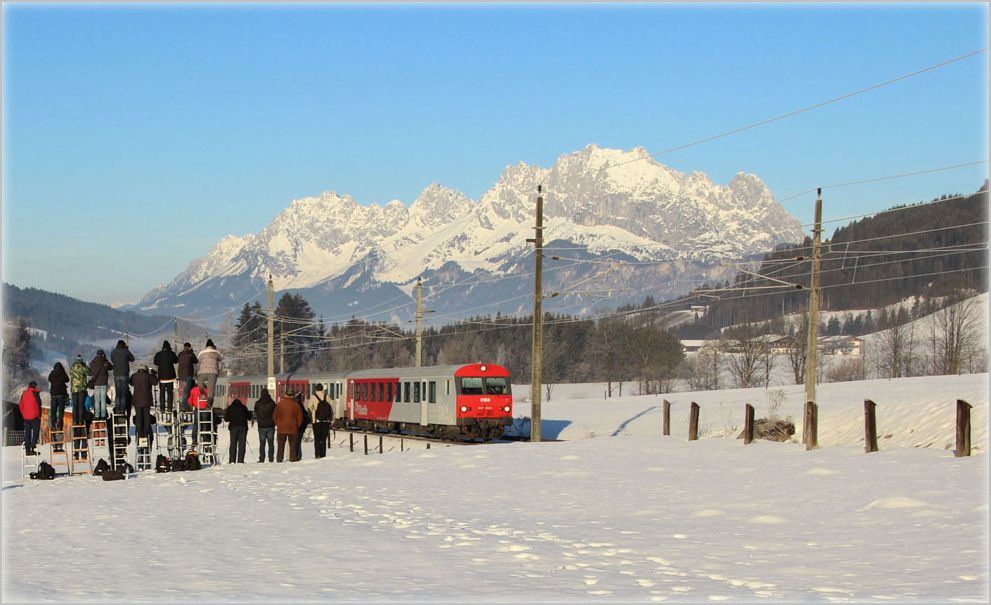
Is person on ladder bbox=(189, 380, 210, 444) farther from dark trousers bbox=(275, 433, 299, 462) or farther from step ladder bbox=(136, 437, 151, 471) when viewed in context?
dark trousers bbox=(275, 433, 299, 462)

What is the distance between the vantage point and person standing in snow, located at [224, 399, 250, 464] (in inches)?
1070

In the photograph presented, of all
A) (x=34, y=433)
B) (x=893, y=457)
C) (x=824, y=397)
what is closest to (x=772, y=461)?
(x=893, y=457)

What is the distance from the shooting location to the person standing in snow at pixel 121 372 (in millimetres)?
25906

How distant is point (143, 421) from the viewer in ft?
87.6

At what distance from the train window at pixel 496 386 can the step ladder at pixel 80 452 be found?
1788 cm

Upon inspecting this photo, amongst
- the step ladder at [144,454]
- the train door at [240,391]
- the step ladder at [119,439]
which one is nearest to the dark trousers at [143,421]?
the step ladder at [144,454]

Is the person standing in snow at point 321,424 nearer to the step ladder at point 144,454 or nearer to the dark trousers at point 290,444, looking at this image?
the dark trousers at point 290,444

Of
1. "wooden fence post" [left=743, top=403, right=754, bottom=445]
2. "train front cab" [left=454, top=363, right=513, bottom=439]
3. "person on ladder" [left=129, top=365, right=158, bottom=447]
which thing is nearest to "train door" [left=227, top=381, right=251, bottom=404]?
"train front cab" [left=454, top=363, right=513, bottom=439]

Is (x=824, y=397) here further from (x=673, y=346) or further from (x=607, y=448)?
(x=673, y=346)

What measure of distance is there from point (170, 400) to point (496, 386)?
17976 mm

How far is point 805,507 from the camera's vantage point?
55.1 ft

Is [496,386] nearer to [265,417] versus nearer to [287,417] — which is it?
[287,417]

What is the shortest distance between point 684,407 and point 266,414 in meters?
41.4

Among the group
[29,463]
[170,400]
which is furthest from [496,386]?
[29,463]
